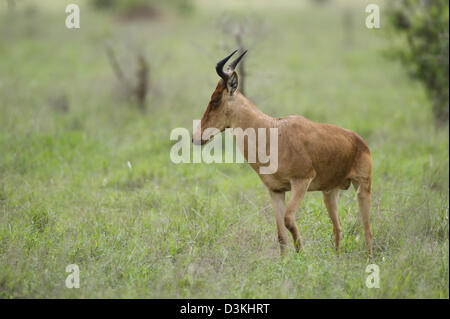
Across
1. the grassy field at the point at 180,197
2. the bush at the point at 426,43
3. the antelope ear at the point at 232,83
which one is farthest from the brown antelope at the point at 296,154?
the bush at the point at 426,43

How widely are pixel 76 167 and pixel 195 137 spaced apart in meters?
3.48

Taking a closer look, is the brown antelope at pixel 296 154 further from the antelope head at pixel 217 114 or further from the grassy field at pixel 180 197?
the grassy field at pixel 180 197

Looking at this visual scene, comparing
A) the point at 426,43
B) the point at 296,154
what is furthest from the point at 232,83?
the point at 426,43

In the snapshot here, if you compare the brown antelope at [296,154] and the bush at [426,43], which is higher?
the bush at [426,43]

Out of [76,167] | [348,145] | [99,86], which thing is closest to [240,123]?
[348,145]

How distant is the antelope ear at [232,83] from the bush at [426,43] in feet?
20.3

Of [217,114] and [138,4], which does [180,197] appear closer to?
[217,114]

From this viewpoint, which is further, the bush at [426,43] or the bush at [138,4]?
the bush at [138,4]

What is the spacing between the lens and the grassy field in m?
4.92

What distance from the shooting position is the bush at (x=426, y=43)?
10.4 meters

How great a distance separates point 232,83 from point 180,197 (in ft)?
7.78

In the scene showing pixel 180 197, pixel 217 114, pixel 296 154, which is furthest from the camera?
pixel 180 197

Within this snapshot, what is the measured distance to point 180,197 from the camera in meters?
7.12

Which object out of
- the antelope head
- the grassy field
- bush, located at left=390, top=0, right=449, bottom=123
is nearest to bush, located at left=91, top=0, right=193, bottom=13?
the grassy field
